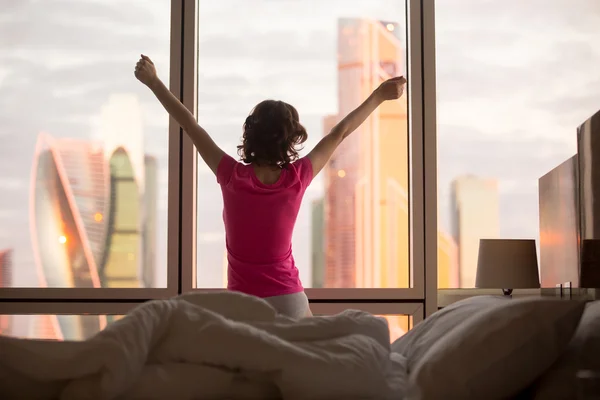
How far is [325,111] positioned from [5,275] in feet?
6.10

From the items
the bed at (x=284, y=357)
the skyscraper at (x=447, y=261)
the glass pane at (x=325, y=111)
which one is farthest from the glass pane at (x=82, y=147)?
the bed at (x=284, y=357)

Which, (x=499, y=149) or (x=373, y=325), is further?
(x=499, y=149)

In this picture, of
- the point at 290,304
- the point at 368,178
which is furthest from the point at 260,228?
the point at 368,178

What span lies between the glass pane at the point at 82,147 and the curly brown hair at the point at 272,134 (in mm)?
1471

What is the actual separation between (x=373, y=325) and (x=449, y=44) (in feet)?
9.26

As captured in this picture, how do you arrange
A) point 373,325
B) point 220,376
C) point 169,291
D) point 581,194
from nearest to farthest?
point 220,376
point 373,325
point 581,194
point 169,291

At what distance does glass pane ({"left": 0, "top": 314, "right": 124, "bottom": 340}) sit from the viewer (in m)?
3.75

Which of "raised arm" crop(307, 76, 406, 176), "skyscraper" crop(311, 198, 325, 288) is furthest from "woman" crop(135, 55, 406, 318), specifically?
"skyscraper" crop(311, 198, 325, 288)

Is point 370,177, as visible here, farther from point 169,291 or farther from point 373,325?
point 373,325

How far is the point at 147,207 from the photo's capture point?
3822mm

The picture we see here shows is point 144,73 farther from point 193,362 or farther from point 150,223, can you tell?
point 193,362

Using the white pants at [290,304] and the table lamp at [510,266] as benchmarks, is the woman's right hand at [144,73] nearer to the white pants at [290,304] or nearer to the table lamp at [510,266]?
the white pants at [290,304]

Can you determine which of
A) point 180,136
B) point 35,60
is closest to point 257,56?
point 180,136

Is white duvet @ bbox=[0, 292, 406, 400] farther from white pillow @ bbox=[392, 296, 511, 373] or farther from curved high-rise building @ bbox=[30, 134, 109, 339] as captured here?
curved high-rise building @ bbox=[30, 134, 109, 339]
